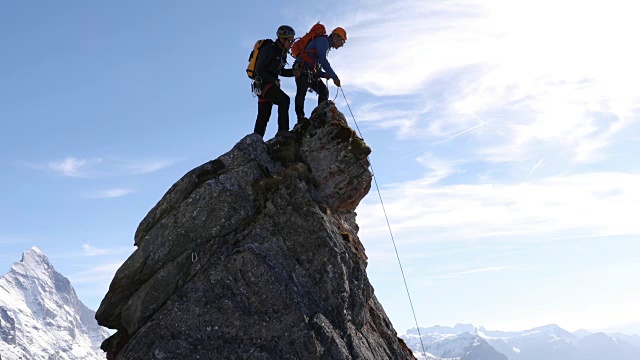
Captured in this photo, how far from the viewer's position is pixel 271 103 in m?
22.5

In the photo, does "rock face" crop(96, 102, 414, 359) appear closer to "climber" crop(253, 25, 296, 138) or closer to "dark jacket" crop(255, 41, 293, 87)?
"climber" crop(253, 25, 296, 138)

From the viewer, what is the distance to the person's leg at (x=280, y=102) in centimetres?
2183

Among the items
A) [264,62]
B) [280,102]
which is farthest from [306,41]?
[280,102]

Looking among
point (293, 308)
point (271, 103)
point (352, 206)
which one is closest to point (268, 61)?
point (271, 103)

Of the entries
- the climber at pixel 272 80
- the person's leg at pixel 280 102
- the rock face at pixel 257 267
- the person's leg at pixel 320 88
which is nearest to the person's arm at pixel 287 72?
the climber at pixel 272 80

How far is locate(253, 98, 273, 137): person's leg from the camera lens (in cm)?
2234

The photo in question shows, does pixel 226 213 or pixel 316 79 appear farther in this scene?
pixel 316 79

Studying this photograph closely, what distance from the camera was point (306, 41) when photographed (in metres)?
23.3

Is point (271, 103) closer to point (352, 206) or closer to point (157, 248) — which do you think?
point (352, 206)

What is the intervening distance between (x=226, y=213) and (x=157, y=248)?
7.71ft

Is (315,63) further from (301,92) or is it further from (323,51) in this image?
(301,92)

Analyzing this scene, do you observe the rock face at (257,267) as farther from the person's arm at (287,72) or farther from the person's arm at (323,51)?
the person's arm at (287,72)

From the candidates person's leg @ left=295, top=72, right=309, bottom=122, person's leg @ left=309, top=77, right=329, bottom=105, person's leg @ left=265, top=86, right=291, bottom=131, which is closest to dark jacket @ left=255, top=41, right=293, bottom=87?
person's leg @ left=265, top=86, right=291, bottom=131

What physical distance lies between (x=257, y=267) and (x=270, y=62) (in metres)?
9.33
